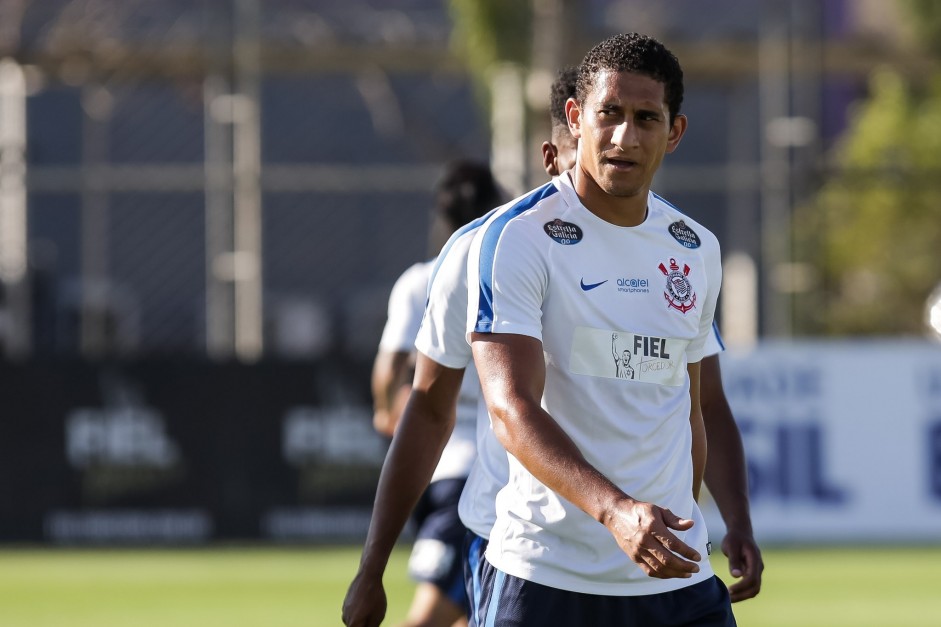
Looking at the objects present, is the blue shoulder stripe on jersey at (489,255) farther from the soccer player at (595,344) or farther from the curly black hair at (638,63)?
the curly black hair at (638,63)

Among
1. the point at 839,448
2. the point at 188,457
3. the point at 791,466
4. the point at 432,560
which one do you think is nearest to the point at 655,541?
the point at 432,560

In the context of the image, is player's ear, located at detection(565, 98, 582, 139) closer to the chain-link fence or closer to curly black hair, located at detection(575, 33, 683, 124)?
curly black hair, located at detection(575, 33, 683, 124)

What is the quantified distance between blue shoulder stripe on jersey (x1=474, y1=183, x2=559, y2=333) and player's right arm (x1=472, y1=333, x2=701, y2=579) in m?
0.04

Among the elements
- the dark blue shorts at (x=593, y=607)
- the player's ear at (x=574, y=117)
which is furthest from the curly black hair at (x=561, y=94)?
the dark blue shorts at (x=593, y=607)

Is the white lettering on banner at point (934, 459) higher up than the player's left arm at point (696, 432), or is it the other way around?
the player's left arm at point (696, 432)

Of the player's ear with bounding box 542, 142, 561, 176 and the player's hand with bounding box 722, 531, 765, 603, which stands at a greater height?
the player's ear with bounding box 542, 142, 561, 176

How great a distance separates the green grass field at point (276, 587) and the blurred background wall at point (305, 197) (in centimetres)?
79

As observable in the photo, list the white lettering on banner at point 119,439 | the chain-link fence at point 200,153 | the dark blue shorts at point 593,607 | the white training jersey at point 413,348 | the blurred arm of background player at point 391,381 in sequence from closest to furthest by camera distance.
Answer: the dark blue shorts at point 593,607 < the white training jersey at point 413,348 < the blurred arm of background player at point 391,381 < the white lettering on banner at point 119,439 < the chain-link fence at point 200,153

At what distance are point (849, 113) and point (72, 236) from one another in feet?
42.6

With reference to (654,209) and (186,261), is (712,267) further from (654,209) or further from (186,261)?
(186,261)

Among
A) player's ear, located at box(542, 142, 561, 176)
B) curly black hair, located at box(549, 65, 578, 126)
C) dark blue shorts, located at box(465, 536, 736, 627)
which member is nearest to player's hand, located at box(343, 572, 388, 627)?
dark blue shorts, located at box(465, 536, 736, 627)

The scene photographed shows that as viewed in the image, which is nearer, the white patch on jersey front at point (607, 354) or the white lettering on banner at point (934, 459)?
the white patch on jersey front at point (607, 354)

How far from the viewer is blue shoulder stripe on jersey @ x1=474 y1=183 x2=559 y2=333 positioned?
4023 millimetres

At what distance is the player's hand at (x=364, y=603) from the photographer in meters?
4.34
